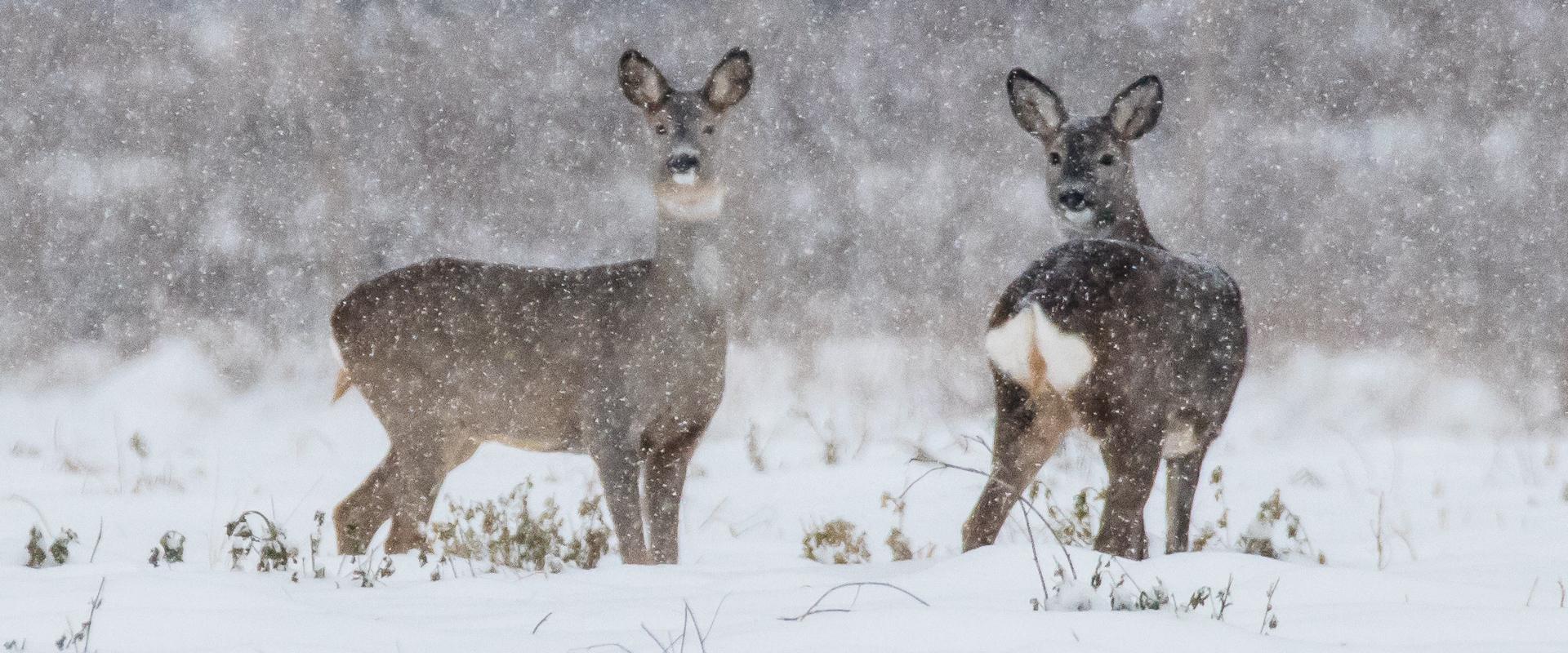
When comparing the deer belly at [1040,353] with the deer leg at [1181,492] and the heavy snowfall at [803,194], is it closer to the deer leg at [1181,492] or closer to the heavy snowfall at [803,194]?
the deer leg at [1181,492]

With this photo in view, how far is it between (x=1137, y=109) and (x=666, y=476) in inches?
101

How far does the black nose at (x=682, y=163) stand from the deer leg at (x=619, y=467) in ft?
3.14

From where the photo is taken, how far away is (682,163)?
5469 millimetres

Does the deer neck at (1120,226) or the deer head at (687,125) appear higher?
the deer head at (687,125)

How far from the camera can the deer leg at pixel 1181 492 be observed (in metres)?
4.84

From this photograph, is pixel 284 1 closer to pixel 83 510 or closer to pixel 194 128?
pixel 194 128

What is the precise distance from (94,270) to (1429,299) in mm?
11454

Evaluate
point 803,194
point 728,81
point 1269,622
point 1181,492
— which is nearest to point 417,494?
point 728,81

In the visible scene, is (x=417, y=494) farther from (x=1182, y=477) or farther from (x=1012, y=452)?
(x=1182, y=477)

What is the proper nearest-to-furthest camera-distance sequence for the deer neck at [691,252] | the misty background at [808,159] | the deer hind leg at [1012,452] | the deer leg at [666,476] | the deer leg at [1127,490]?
the deer leg at [1127,490] → the deer hind leg at [1012,452] → the deer leg at [666,476] → the deer neck at [691,252] → the misty background at [808,159]

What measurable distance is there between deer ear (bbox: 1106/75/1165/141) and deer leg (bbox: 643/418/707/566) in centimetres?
225

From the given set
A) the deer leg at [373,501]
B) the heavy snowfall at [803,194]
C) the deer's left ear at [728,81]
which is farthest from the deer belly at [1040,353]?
the heavy snowfall at [803,194]

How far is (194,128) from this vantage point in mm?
12445

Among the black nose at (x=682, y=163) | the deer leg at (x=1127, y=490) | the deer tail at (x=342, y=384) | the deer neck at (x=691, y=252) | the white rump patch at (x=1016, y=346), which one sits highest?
the black nose at (x=682, y=163)
